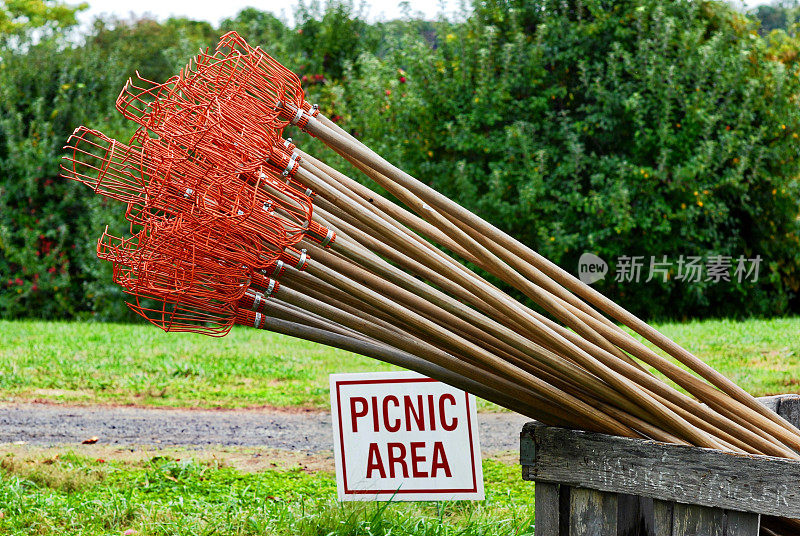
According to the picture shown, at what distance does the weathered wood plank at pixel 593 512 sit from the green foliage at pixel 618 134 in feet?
20.1

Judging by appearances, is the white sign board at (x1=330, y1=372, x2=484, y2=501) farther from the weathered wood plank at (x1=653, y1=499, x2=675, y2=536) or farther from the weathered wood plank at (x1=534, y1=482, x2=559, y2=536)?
the weathered wood plank at (x1=653, y1=499, x2=675, y2=536)

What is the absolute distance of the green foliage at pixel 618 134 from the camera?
25.9 ft

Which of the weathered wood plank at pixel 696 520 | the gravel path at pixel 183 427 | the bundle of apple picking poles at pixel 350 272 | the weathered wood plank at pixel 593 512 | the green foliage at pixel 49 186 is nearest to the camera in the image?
the bundle of apple picking poles at pixel 350 272

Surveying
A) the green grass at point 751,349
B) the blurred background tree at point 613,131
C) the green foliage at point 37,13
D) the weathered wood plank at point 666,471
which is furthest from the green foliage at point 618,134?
the green foliage at point 37,13

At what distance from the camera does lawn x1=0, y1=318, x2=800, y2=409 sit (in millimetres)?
5719

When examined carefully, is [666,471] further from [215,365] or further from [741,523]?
[215,365]

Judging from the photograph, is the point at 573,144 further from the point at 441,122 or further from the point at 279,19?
the point at 279,19

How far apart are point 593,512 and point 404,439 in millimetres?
1258

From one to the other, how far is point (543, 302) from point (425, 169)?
674 cm

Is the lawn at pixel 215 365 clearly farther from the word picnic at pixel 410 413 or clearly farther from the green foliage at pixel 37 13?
the green foliage at pixel 37 13

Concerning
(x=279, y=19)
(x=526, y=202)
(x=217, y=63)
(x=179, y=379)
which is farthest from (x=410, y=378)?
(x=279, y=19)

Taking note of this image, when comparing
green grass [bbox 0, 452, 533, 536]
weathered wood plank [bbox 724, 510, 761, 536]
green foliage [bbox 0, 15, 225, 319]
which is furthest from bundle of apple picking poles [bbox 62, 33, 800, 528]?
green foliage [bbox 0, 15, 225, 319]

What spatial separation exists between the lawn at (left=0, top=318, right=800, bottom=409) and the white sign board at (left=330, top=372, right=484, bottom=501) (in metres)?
2.55

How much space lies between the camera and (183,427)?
5.01m
